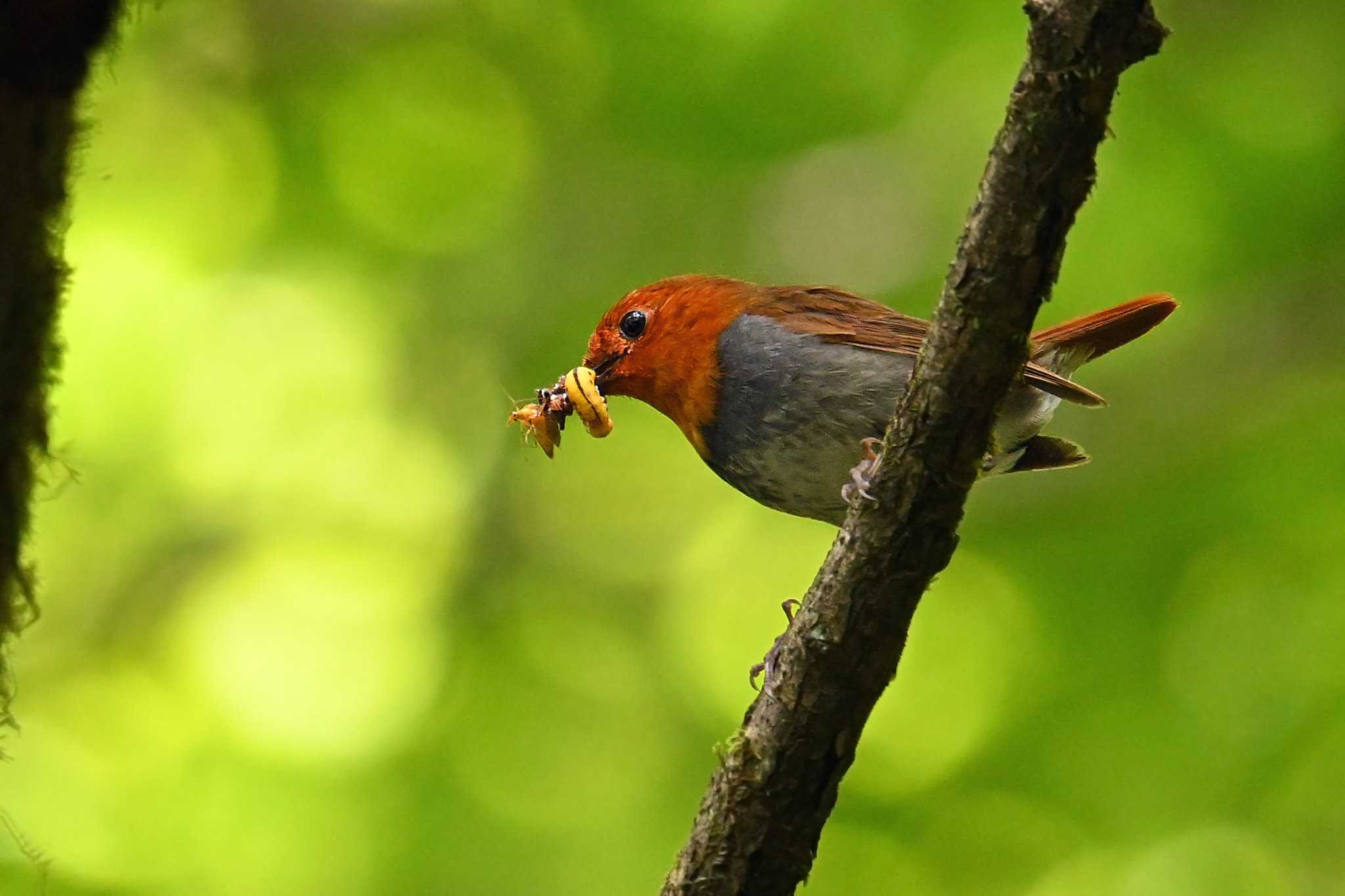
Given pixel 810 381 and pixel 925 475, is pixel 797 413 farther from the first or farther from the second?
pixel 925 475

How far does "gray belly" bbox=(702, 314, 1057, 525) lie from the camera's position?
412 centimetres

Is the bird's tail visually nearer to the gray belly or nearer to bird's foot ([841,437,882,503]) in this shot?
the gray belly

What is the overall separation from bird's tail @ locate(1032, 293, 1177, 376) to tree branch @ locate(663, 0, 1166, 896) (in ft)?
5.82

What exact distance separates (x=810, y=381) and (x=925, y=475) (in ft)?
5.39

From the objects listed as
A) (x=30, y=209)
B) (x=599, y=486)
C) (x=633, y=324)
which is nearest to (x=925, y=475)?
(x=30, y=209)

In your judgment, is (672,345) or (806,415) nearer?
(806,415)

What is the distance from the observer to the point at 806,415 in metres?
4.17

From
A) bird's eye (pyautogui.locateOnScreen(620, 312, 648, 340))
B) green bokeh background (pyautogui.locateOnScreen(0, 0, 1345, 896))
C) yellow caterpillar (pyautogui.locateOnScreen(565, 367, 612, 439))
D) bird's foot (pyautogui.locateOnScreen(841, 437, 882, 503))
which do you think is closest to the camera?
bird's foot (pyautogui.locateOnScreen(841, 437, 882, 503))

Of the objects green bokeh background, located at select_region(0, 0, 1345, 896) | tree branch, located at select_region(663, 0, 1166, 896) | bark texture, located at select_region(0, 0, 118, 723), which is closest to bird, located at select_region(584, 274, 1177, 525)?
tree branch, located at select_region(663, 0, 1166, 896)

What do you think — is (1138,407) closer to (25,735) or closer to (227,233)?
(227,233)

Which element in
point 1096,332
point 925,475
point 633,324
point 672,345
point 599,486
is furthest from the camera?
point 599,486

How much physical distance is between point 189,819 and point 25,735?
107 centimetres

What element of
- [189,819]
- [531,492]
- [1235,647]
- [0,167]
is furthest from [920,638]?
[0,167]

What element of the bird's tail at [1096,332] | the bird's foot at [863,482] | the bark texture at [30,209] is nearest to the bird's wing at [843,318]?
the bird's tail at [1096,332]
